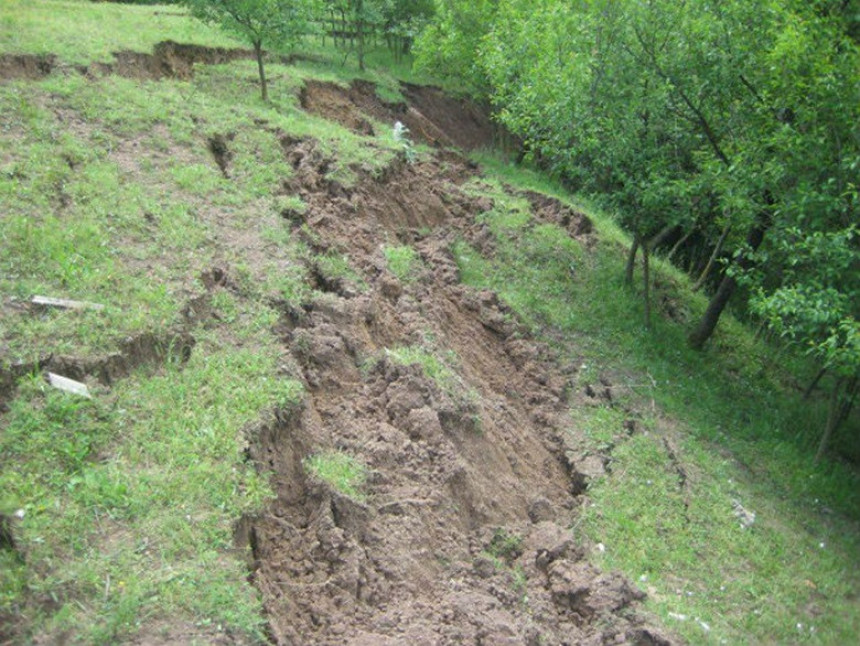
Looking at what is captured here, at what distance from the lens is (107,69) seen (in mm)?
11758

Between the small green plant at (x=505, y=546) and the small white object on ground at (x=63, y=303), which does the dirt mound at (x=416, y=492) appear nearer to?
the small green plant at (x=505, y=546)

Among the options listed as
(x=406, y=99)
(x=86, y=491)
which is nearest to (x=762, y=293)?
(x=86, y=491)

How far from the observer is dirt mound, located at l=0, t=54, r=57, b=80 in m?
10.3

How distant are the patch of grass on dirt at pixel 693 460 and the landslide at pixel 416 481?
62 centimetres

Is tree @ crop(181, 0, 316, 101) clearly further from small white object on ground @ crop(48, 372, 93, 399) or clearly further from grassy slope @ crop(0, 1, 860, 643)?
small white object on ground @ crop(48, 372, 93, 399)

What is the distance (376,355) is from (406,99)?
1364 cm

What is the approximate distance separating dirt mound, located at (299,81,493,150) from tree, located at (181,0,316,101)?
1.58 m

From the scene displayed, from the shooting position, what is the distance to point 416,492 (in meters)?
6.27

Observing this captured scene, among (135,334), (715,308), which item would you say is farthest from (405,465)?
(715,308)

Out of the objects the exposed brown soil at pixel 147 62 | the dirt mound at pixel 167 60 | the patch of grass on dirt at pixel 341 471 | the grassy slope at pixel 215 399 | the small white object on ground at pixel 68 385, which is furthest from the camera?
the dirt mound at pixel 167 60

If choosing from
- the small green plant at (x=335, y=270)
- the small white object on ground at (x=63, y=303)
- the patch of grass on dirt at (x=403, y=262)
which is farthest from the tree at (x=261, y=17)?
the small white object on ground at (x=63, y=303)

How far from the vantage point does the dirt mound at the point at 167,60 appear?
12227mm

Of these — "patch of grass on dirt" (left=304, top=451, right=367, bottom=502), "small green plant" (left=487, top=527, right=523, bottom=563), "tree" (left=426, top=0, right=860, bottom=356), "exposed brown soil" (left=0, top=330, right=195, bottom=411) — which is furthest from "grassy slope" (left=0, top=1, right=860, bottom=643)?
"tree" (left=426, top=0, right=860, bottom=356)

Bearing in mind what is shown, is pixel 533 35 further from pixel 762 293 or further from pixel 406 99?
pixel 762 293
